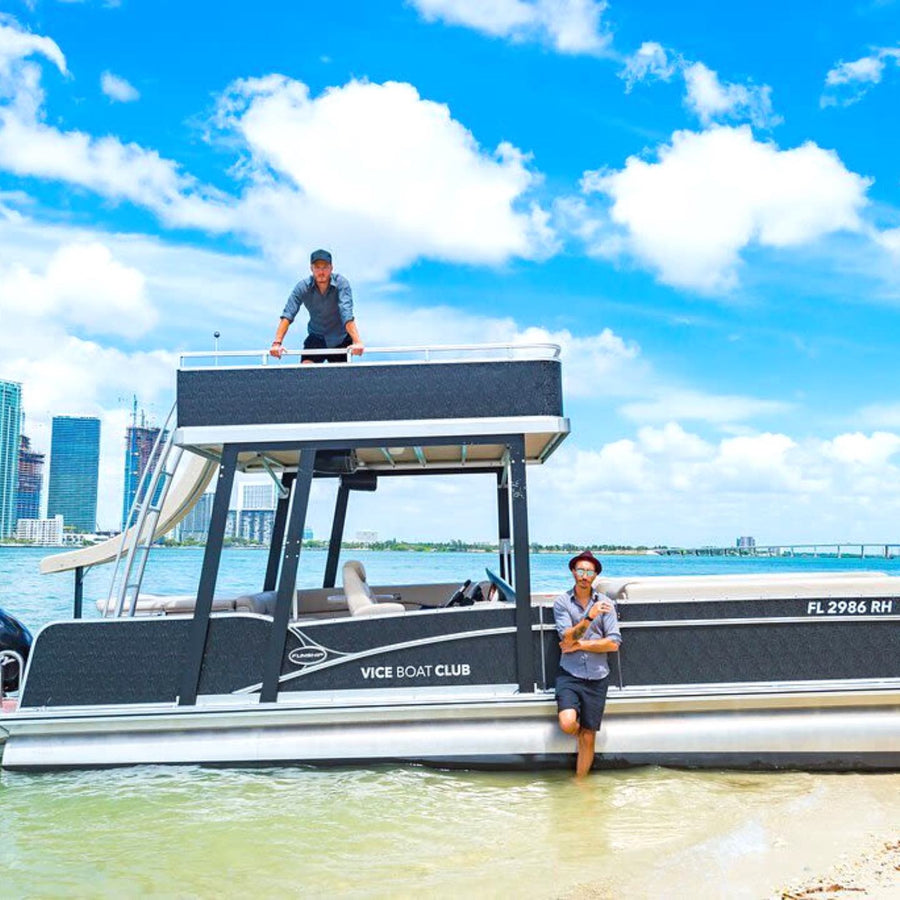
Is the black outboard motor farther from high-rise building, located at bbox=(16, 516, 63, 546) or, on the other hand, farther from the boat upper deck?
high-rise building, located at bbox=(16, 516, 63, 546)

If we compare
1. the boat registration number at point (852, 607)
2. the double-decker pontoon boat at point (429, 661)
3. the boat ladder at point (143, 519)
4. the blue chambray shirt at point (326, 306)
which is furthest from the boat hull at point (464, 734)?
the blue chambray shirt at point (326, 306)

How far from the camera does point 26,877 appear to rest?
480 cm

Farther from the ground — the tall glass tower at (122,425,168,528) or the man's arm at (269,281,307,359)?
the man's arm at (269,281,307,359)

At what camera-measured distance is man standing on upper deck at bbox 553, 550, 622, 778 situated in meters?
6.01

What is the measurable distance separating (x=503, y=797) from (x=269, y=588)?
358 cm

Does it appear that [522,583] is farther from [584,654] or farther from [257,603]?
[257,603]

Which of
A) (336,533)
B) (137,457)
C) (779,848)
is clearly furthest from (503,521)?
(779,848)

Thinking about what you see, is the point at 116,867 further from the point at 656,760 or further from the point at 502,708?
the point at 656,760

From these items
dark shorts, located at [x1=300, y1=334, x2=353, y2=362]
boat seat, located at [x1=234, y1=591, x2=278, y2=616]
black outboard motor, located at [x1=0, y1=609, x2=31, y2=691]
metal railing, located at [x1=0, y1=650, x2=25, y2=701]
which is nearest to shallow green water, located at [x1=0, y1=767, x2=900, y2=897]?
metal railing, located at [x1=0, y1=650, x2=25, y2=701]

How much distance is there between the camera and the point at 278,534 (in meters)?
8.51

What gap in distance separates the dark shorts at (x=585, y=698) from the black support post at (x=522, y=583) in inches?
10.8

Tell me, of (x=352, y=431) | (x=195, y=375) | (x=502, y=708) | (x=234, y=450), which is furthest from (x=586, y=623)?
(x=195, y=375)

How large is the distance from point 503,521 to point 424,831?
3.43 metres

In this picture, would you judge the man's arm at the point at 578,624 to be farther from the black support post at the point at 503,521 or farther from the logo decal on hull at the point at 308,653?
the black support post at the point at 503,521
